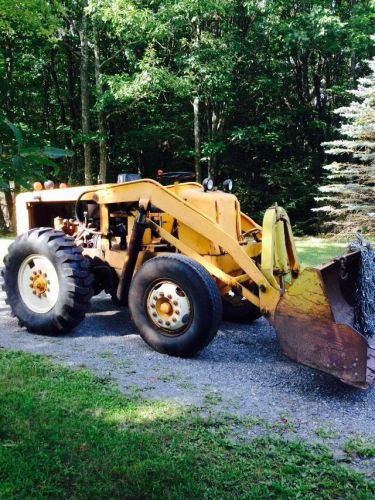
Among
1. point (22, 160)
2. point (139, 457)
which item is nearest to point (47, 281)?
point (139, 457)

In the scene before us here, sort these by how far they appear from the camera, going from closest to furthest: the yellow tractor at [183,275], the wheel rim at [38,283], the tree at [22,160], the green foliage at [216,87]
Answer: the tree at [22,160] → the yellow tractor at [183,275] → the wheel rim at [38,283] → the green foliage at [216,87]

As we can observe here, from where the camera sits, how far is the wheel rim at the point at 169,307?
14.7ft

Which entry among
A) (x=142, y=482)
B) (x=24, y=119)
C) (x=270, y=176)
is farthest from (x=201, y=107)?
(x=142, y=482)

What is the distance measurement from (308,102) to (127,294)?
17.6 metres

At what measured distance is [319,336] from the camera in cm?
372

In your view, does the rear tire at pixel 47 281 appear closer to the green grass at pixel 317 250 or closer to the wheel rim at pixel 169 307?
the wheel rim at pixel 169 307

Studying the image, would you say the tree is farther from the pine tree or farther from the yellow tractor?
the pine tree

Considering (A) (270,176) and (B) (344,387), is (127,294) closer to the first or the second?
(B) (344,387)

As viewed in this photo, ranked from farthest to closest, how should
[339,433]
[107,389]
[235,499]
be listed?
[107,389], [339,433], [235,499]

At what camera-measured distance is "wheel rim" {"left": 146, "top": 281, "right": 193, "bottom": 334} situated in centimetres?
448

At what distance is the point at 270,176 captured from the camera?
1911 cm

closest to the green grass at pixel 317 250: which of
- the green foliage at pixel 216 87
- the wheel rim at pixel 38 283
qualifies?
the green foliage at pixel 216 87

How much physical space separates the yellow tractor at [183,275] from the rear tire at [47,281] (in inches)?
0.5

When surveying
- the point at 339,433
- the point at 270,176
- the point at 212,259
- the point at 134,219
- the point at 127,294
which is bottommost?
the point at 339,433
